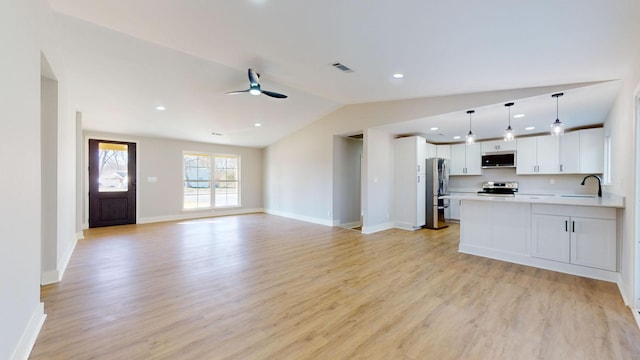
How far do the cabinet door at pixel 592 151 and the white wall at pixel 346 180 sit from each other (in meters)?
4.78

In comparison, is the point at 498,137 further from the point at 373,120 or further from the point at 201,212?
the point at 201,212

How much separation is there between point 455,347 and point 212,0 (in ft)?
11.3

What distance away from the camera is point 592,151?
5301 millimetres

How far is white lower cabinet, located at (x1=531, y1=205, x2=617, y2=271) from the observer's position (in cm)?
327

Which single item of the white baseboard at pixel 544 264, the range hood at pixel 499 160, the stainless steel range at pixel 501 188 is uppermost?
the range hood at pixel 499 160

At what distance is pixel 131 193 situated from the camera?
7172 millimetres

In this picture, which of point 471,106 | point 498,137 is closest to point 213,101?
point 471,106

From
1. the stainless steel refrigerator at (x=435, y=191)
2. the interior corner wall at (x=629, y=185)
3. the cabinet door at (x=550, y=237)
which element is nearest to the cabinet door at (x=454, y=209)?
the stainless steel refrigerator at (x=435, y=191)

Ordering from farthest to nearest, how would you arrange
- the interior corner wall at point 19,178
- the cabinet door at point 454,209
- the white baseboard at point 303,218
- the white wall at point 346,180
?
the cabinet door at point 454,209
the white baseboard at point 303,218
the white wall at point 346,180
the interior corner wall at point 19,178

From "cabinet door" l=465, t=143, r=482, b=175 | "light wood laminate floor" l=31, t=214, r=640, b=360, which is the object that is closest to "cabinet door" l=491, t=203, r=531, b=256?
"light wood laminate floor" l=31, t=214, r=640, b=360

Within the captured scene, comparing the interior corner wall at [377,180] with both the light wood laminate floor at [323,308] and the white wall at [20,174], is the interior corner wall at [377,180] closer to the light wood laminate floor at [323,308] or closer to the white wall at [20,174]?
the light wood laminate floor at [323,308]

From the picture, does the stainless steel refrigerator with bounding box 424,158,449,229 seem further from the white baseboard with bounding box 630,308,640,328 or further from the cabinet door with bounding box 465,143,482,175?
the white baseboard with bounding box 630,308,640,328

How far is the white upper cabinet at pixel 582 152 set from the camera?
17.2ft

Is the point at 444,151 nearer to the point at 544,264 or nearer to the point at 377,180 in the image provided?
the point at 377,180
